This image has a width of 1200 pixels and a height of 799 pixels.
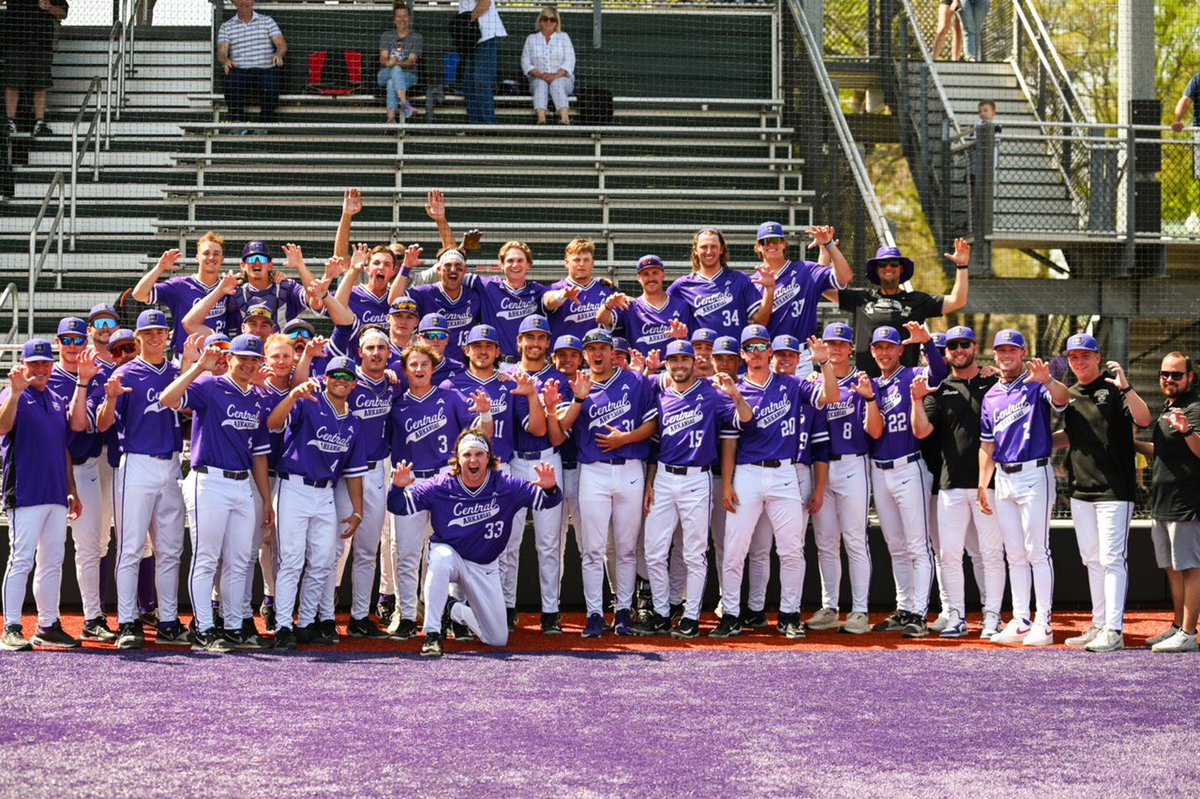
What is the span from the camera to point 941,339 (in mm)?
10383

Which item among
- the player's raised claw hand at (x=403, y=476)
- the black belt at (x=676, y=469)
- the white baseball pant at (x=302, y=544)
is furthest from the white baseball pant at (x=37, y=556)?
the black belt at (x=676, y=469)

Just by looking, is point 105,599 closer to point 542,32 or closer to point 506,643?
point 506,643

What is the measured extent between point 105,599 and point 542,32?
319 inches

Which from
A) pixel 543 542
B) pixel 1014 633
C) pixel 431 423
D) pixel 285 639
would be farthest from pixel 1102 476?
pixel 285 639

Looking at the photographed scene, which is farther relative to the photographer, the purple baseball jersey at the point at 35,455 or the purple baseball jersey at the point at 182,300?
the purple baseball jersey at the point at 182,300

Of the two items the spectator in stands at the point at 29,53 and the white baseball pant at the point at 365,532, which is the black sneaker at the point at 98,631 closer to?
the white baseball pant at the point at 365,532

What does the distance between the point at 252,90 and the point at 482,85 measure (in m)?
2.42

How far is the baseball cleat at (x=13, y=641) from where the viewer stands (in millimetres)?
8492

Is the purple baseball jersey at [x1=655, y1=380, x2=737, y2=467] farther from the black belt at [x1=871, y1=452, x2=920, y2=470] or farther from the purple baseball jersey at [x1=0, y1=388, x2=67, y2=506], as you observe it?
the purple baseball jersey at [x1=0, y1=388, x2=67, y2=506]

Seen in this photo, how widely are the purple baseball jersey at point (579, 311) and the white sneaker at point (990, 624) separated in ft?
10.6

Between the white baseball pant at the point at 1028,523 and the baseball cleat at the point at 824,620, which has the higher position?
the white baseball pant at the point at 1028,523

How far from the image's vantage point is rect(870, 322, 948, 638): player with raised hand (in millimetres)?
9539

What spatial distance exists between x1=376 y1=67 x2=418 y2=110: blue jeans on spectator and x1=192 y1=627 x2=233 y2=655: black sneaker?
821 cm

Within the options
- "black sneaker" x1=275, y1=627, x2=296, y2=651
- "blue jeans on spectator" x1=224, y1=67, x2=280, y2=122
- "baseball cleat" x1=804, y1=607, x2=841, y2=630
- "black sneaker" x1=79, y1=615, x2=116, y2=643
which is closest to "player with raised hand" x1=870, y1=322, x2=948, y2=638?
"baseball cleat" x1=804, y1=607, x2=841, y2=630
